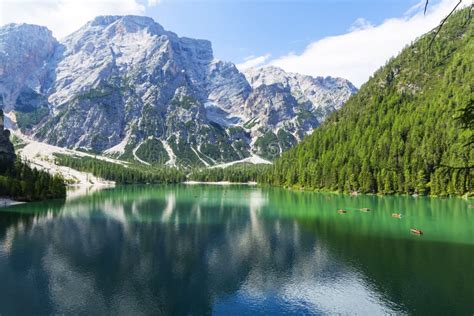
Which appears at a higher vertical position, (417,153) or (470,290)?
(417,153)

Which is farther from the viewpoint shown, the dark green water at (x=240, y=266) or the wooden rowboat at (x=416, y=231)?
the wooden rowboat at (x=416, y=231)

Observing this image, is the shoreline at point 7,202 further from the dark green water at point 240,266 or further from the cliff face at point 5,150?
the dark green water at point 240,266

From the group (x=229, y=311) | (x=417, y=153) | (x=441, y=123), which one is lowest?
(x=229, y=311)

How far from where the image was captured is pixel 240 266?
50656 mm

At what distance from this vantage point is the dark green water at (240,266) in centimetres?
3731

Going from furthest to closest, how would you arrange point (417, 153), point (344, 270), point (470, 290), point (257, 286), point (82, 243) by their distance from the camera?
point (417, 153), point (82, 243), point (344, 270), point (257, 286), point (470, 290)

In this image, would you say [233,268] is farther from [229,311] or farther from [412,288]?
[412,288]

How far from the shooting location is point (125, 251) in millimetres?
59531

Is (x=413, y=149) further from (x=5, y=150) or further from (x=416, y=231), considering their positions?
(x=5, y=150)

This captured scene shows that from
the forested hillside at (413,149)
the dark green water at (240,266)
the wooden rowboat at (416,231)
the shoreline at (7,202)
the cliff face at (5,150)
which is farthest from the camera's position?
the cliff face at (5,150)

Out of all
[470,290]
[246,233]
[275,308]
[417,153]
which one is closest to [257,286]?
[275,308]

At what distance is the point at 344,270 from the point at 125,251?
112 ft

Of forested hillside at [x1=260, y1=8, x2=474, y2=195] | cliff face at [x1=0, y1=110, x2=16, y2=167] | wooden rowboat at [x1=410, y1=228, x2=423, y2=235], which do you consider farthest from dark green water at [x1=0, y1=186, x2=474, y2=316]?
cliff face at [x1=0, y1=110, x2=16, y2=167]

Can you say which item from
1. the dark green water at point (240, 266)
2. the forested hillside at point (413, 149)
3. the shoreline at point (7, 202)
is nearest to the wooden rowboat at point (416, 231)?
the dark green water at point (240, 266)
